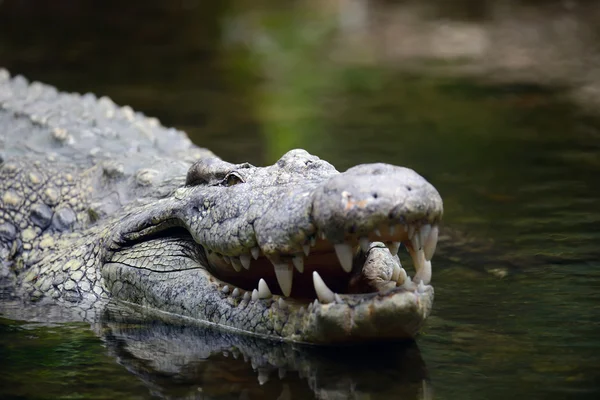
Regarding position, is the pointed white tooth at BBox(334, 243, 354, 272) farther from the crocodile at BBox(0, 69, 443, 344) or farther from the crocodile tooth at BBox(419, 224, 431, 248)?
the crocodile tooth at BBox(419, 224, 431, 248)

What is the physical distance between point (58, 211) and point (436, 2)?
1376cm

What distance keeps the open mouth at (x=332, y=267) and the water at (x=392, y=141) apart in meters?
0.25

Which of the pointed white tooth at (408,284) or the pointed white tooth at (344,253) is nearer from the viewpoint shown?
the pointed white tooth at (344,253)

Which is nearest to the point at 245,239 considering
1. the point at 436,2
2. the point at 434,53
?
the point at 434,53

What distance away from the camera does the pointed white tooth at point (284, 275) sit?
11.8 ft

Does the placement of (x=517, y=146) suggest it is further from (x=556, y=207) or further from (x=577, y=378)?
(x=577, y=378)

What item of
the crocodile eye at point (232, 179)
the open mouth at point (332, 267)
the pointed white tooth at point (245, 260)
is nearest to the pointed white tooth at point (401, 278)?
the open mouth at point (332, 267)

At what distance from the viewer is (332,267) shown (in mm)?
3824

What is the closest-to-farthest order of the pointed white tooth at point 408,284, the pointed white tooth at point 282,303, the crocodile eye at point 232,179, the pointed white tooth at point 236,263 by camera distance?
1. the pointed white tooth at point 408,284
2. the pointed white tooth at point 282,303
3. the pointed white tooth at point 236,263
4. the crocodile eye at point 232,179

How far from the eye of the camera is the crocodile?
339cm

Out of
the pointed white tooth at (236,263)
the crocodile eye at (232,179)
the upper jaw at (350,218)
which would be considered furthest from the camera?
the crocodile eye at (232,179)

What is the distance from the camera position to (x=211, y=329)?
402 cm

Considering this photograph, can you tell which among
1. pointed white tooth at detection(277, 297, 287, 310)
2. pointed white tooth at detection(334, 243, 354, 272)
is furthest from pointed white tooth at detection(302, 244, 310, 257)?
pointed white tooth at detection(277, 297, 287, 310)

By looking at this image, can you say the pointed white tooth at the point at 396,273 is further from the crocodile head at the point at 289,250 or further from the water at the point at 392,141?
the water at the point at 392,141
